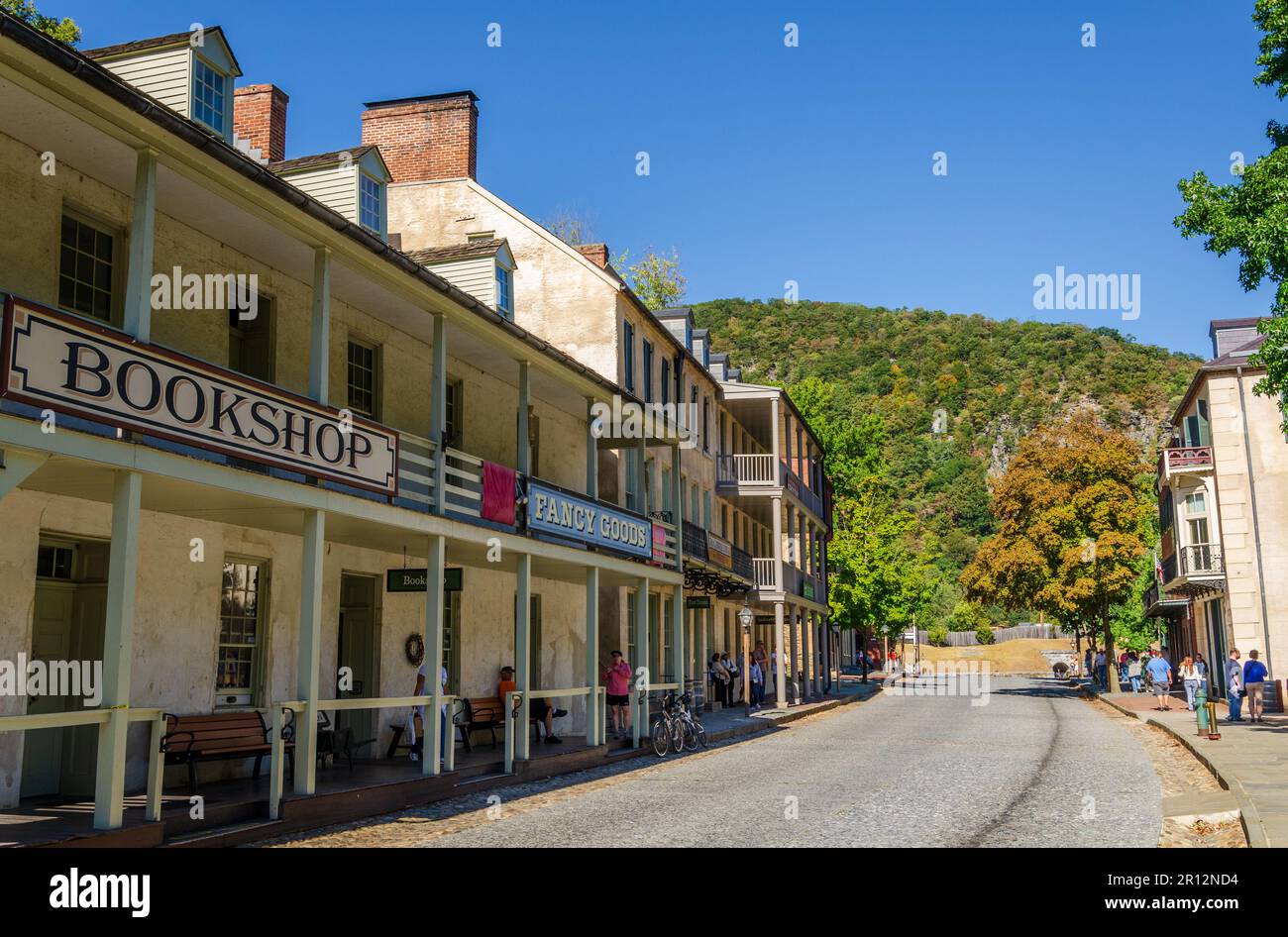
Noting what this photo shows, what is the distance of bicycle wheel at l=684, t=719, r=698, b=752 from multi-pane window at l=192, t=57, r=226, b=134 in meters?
12.9

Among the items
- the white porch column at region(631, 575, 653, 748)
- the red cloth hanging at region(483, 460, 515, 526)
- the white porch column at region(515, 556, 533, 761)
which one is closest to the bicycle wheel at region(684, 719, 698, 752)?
the white porch column at region(631, 575, 653, 748)

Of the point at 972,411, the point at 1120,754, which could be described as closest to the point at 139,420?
the point at 1120,754

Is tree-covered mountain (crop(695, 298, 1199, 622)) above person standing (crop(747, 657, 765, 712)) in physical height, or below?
above

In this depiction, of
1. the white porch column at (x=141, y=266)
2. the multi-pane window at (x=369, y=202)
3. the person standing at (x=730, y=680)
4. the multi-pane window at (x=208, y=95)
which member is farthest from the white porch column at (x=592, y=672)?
the person standing at (x=730, y=680)

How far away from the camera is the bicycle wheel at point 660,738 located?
1997 centimetres

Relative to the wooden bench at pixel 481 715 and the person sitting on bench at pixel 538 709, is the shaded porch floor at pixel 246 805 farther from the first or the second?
the person sitting on bench at pixel 538 709

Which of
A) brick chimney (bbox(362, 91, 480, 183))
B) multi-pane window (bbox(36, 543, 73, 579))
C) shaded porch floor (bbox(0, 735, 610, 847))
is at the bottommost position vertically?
shaded porch floor (bbox(0, 735, 610, 847))

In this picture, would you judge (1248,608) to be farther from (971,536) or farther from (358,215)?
(971,536)

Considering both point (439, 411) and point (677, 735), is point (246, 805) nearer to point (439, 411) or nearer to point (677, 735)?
point (439, 411)

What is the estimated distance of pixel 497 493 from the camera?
16.1 m

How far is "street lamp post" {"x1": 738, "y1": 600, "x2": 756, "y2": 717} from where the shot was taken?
96.9 ft

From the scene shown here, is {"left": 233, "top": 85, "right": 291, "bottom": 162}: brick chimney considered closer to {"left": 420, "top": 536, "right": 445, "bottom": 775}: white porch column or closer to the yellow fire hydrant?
{"left": 420, "top": 536, "right": 445, "bottom": 775}: white porch column

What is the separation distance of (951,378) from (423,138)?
365ft

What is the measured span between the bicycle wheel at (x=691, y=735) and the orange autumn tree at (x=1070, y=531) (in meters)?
23.1
